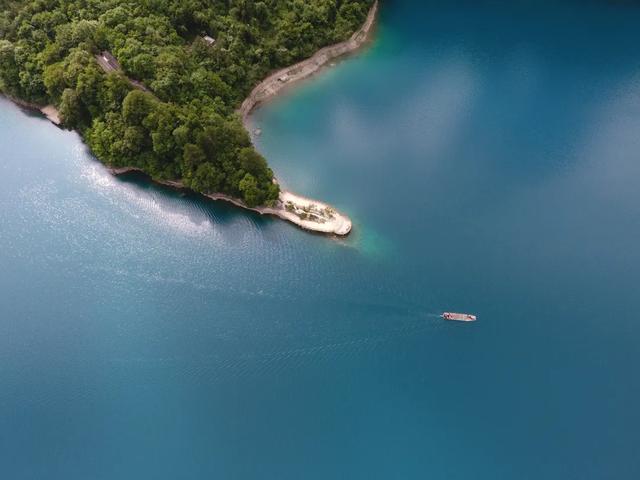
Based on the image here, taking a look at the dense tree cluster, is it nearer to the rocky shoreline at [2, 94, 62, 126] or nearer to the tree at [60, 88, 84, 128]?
the tree at [60, 88, 84, 128]

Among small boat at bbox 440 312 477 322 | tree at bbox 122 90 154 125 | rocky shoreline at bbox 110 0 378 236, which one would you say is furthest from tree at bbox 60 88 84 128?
small boat at bbox 440 312 477 322

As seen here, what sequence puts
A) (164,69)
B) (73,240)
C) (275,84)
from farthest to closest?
(275,84) < (164,69) < (73,240)

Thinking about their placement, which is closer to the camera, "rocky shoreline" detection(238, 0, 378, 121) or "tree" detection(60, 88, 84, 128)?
"tree" detection(60, 88, 84, 128)

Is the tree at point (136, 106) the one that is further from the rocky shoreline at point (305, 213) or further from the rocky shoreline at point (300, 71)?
the rocky shoreline at point (300, 71)

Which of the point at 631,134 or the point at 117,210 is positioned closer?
the point at 117,210

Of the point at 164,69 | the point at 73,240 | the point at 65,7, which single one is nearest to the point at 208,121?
the point at 164,69

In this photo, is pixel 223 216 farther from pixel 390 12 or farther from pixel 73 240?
pixel 390 12
